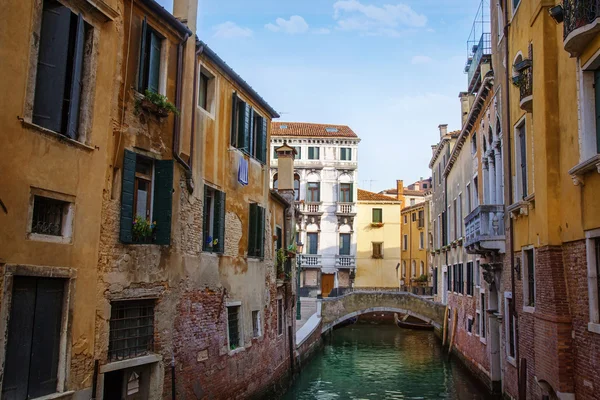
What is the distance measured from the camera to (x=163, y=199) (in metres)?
9.17

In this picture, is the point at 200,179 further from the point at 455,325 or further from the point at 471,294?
the point at 455,325

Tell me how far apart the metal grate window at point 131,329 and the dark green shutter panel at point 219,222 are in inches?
108

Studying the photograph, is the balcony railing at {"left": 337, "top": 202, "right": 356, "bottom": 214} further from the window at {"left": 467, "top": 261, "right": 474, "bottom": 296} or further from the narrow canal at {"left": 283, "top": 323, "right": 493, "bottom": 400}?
the window at {"left": 467, "top": 261, "right": 474, "bottom": 296}

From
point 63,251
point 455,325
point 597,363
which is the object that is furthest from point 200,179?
point 455,325

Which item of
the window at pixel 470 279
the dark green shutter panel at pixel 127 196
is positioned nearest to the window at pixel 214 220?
the dark green shutter panel at pixel 127 196

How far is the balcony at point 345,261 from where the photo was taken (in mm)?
40969

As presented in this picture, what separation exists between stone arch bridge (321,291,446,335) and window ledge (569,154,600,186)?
20787mm

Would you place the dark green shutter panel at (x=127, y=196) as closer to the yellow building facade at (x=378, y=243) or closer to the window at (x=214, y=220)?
the window at (x=214, y=220)

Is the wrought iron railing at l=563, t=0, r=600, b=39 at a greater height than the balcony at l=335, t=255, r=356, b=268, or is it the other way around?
the wrought iron railing at l=563, t=0, r=600, b=39

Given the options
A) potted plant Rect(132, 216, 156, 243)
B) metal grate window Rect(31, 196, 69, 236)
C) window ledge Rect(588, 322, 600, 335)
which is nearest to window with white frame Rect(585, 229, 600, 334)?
window ledge Rect(588, 322, 600, 335)

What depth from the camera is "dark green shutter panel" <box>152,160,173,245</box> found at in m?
9.08

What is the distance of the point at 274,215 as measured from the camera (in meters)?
16.0

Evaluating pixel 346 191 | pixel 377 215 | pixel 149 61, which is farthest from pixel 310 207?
pixel 149 61

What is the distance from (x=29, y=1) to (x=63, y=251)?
2850 millimetres
